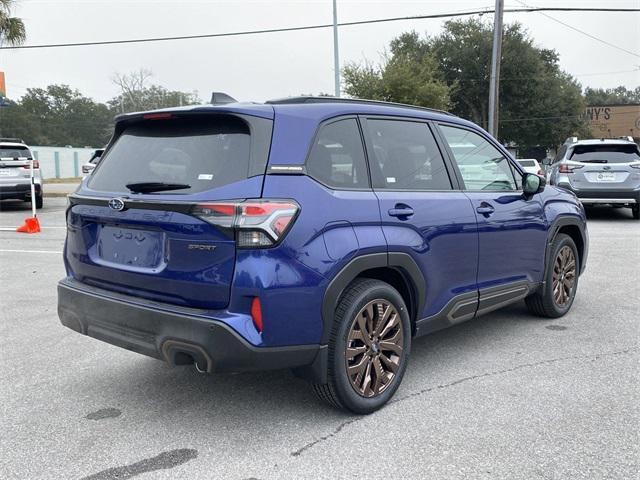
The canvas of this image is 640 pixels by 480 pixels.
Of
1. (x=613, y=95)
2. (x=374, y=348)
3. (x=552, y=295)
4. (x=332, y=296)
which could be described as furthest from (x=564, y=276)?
(x=613, y=95)

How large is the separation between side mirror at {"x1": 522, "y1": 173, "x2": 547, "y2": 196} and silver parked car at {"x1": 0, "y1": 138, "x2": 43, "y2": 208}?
1452 cm

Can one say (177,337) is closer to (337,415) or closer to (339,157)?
(337,415)

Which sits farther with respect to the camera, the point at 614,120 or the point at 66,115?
the point at 66,115

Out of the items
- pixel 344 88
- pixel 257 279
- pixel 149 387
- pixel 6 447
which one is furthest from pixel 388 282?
pixel 344 88

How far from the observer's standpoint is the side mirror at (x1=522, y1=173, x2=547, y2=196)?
4.68 m

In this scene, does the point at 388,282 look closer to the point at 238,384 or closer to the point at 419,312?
the point at 419,312

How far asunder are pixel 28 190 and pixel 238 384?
591 inches

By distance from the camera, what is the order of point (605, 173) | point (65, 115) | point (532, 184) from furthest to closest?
point (65, 115)
point (605, 173)
point (532, 184)

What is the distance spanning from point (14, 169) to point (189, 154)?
15.1 metres

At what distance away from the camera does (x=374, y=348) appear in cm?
338

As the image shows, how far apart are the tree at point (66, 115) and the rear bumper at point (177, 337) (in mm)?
84814

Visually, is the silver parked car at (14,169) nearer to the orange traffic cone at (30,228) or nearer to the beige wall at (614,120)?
the orange traffic cone at (30,228)

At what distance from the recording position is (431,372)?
402 cm

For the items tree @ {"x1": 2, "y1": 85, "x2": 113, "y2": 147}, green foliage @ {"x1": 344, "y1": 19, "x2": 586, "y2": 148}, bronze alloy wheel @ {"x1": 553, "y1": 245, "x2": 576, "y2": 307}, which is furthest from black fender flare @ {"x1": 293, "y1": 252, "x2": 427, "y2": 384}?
tree @ {"x1": 2, "y1": 85, "x2": 113, "y2": 147}
